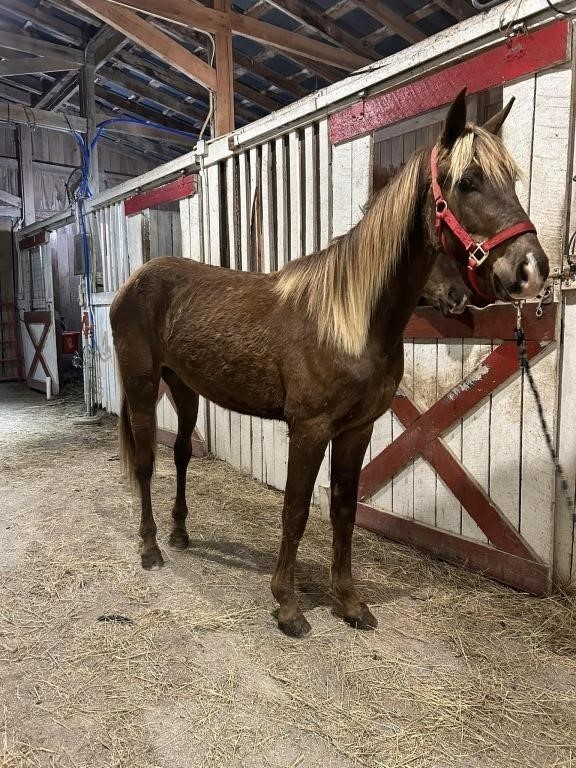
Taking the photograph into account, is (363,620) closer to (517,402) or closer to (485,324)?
(517,402)

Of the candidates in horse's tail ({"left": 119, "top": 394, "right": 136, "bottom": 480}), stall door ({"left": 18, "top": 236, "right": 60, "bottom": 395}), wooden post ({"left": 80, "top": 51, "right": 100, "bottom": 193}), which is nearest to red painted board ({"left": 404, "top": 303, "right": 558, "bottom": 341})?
horse's tail ({"left": 119, "top": 394, "right": 136, "bottom": 480})

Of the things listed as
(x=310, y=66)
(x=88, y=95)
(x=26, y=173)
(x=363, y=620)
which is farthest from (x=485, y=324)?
(x=26, y=173)

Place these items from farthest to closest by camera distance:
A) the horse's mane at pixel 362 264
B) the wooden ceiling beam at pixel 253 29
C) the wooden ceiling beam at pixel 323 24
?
the wooden ceiling beam at pixel 323 24
the wooden ceiling beam at pixel 253 29
the horse's mane at pixel 362 264

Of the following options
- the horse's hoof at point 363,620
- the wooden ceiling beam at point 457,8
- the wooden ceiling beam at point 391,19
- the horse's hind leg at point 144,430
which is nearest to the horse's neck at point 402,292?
the horse's hoof at point 363,620

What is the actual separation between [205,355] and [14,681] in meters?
1.28

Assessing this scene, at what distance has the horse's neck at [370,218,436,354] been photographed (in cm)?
164

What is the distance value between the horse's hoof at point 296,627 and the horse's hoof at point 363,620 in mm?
162

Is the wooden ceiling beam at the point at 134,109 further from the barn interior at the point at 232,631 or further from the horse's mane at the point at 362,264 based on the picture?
the horse's mane at the point at 362,264

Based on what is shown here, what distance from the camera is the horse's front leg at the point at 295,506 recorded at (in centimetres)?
180

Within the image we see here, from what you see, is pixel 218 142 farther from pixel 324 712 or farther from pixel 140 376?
pixel 324 712

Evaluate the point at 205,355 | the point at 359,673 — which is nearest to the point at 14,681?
the point at 359,673

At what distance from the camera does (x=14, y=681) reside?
5.31ft

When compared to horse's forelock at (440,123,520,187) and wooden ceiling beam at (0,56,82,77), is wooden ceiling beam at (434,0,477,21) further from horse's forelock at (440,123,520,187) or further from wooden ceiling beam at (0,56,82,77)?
wooden ceiling beam at (0,56,82,77)

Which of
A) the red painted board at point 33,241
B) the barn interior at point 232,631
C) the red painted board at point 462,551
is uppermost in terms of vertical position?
the red painted board at point 33,241
